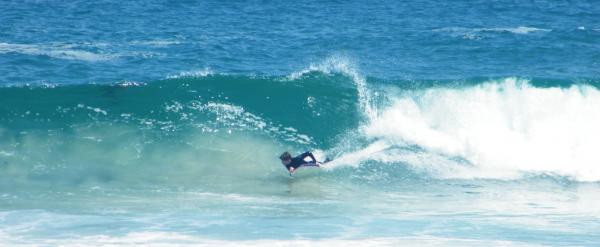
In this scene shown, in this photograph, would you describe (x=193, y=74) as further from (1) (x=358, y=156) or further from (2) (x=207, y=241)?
(2) (x=207, y=241)

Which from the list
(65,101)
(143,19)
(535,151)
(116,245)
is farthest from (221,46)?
(116,245)

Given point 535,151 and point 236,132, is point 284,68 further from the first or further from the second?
point 535,151

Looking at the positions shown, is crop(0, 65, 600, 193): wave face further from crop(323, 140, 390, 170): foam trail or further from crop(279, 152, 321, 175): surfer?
crop(279, 152, 321, 175): surfer

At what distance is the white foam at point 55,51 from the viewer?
2845 centimetres

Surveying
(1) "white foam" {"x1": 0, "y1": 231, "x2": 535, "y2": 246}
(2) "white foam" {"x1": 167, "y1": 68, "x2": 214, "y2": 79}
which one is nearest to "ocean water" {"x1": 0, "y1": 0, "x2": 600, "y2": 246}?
(1) "white foam" {"x1": 0, "y1": 231, "x2": 535, "y2": 246}

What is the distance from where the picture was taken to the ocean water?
14953 mm

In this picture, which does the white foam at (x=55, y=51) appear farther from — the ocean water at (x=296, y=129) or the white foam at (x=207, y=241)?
the white foam at (x=207, y=241)

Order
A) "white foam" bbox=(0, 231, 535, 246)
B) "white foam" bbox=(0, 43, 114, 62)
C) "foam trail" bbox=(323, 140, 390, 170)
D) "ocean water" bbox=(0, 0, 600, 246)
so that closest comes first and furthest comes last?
"white foam" bbox=(0, 231, 535, 246), "ocean water" bbox=(0, 0, 600, 246), "foam trail" bbox=(323, 140, 390, 170), "white foam" bbox=(0, 43, 114, 62)

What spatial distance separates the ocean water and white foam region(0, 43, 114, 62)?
0.10m

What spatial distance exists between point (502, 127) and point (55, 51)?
49.1ft

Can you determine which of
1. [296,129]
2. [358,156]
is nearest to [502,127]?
[358,156]

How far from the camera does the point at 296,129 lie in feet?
74.9

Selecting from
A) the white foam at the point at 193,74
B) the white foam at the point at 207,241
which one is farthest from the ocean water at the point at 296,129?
the white foam at the point at 193,74

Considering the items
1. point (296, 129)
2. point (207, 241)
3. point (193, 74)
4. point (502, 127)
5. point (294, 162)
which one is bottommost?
point (296, 129)
